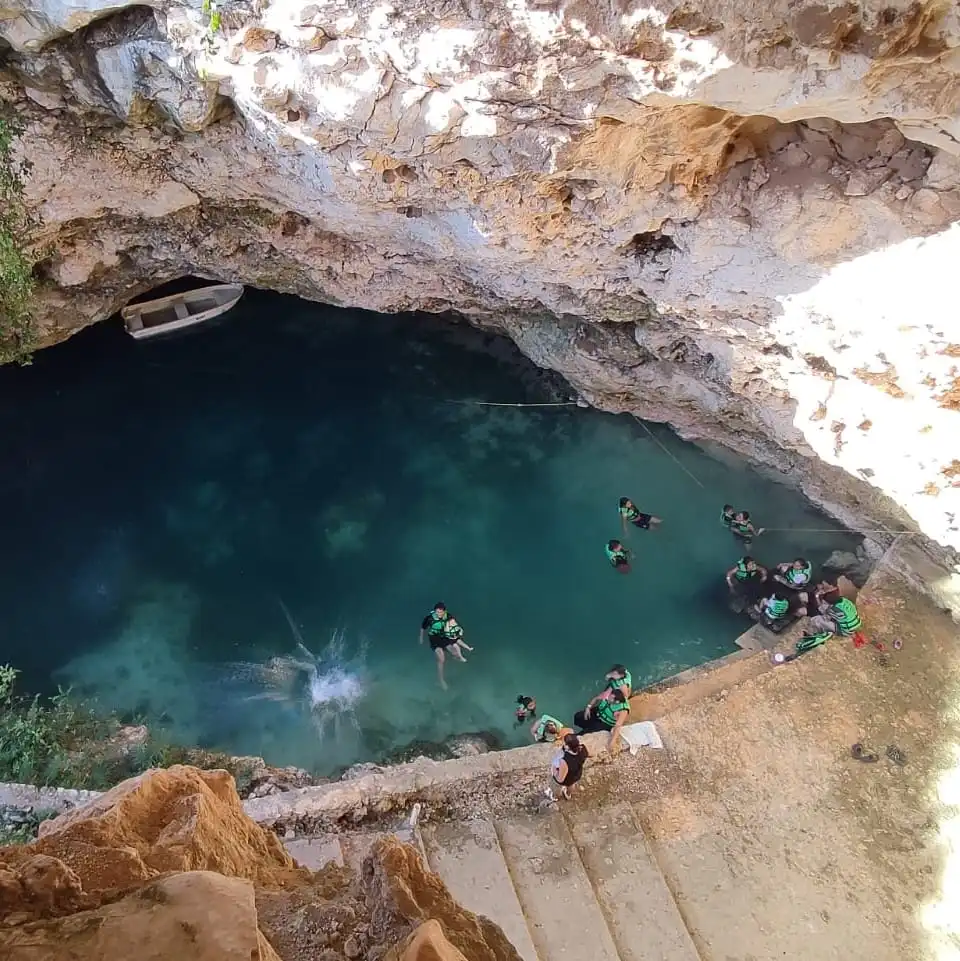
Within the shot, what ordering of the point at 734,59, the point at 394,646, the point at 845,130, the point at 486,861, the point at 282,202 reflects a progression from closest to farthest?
the point at 734,59, the point at 845,130, the point at 486,861, the point at 282,202, the point at 394,646

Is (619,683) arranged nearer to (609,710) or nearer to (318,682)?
(609,710)

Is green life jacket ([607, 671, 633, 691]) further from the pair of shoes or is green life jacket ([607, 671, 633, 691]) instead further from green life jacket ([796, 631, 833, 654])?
the pair of shoes

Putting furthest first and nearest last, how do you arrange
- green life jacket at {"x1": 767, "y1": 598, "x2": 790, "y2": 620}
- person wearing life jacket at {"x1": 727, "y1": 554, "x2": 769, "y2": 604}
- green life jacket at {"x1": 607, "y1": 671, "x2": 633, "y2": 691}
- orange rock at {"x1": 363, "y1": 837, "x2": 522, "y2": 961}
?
person wearing life jacket at {"x1": 727, "y1": 554, "x2": 769, "y2": 604}, green life jacket at {"x1": 767, "y1": 598, "x2": 790, "y2": 620}, green life jacket at {"x1": 607, "y1": 671, "x2": 633, "y2": 691}, orange rock at {"x1": 363, "y1": 837, "x2": 522, "y2": 961}

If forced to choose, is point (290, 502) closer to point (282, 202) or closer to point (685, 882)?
point (282, 202)

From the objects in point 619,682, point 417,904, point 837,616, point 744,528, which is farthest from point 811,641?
point 417,904

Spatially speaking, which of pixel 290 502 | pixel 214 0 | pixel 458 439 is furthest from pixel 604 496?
pixel 214 0

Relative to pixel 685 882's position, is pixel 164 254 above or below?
above

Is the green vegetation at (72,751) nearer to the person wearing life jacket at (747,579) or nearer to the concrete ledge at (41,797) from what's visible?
the concrete ledge at (41,797)

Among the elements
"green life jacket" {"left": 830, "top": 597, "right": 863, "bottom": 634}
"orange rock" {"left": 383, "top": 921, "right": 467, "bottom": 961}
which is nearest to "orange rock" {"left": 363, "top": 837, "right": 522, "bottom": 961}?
"orange rock" {"left": 383, "top": 921, "right": 467, "bottom": 961}
